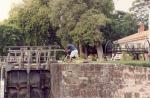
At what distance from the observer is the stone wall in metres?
28.4

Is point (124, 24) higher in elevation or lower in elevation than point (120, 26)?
higher

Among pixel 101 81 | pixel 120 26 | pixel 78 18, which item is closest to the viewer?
pixel 101 81

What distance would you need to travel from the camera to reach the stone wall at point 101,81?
28438 millimetres

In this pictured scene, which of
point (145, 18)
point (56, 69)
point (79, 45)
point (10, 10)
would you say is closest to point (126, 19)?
point (145, 18)

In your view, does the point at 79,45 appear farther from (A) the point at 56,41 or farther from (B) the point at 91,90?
(B) the point at 91,90

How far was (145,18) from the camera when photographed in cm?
8894

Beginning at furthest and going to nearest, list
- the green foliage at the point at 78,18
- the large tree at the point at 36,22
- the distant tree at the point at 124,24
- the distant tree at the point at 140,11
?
the distant tree at the point at 140,11
the distant tree at the point at 124,24
the large tree at the point at 36,22
the green foliage at the point at 78,18

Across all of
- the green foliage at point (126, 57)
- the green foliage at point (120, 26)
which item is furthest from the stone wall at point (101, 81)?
the green foliage at point (120, 26)

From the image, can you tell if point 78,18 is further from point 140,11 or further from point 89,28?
point 140,11

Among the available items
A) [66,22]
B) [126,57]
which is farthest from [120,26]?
[126,57]

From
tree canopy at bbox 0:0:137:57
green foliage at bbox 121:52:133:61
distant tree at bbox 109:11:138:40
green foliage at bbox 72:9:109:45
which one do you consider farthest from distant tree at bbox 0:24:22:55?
green foliage at bbox 121:52:133:61

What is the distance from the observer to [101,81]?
95.8 ft

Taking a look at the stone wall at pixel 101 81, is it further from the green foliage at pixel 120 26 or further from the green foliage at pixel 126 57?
the green foliage at pixel 120 26

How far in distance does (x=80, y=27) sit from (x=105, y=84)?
84.8 feet
